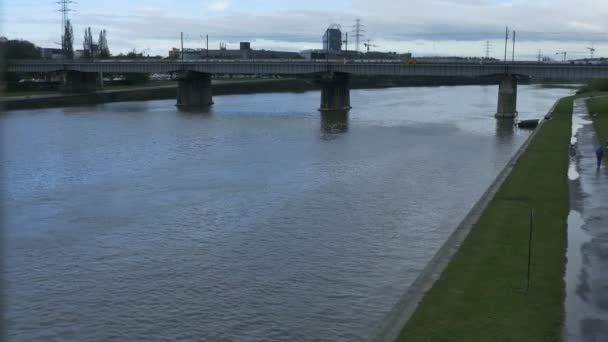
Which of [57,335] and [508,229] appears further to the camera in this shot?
[508,229]

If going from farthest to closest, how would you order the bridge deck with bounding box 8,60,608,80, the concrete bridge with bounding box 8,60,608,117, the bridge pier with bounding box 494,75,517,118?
1. the bridge pier with bounding box 494,75,517,118
2. the concrete bridge with bounding box 8,60,608,117
3. the bridge deck with bounding box 8,60,608,80

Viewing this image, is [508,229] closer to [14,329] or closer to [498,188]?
[498,188]

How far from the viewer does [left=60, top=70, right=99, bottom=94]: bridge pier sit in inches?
4058

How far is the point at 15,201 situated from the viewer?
3105 cm

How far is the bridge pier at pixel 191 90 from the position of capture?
97.9 meters

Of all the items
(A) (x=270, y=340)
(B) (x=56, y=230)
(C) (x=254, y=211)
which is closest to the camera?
(A) (x=270, y=340)

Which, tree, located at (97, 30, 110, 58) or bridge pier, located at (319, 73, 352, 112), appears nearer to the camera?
bridge pier, located at (319, 73, 352, 112)

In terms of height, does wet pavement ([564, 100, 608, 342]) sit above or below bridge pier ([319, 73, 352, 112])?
below

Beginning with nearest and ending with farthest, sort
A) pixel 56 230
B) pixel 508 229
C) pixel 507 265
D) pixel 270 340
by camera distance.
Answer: pixel 270 340 < pixel 507 265 < pixel 508 229 < pixel 56 230

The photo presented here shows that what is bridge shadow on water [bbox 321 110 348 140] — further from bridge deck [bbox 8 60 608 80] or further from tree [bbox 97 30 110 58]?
tree [bbox 97 30 110 58]

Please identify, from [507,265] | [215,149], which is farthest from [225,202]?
[215,149]

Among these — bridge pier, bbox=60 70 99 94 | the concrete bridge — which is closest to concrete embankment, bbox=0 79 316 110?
bridge pier, bbox=60 70 99 94

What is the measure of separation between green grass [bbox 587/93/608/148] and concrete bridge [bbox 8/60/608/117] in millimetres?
4594

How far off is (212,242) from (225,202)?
7.03 metres
